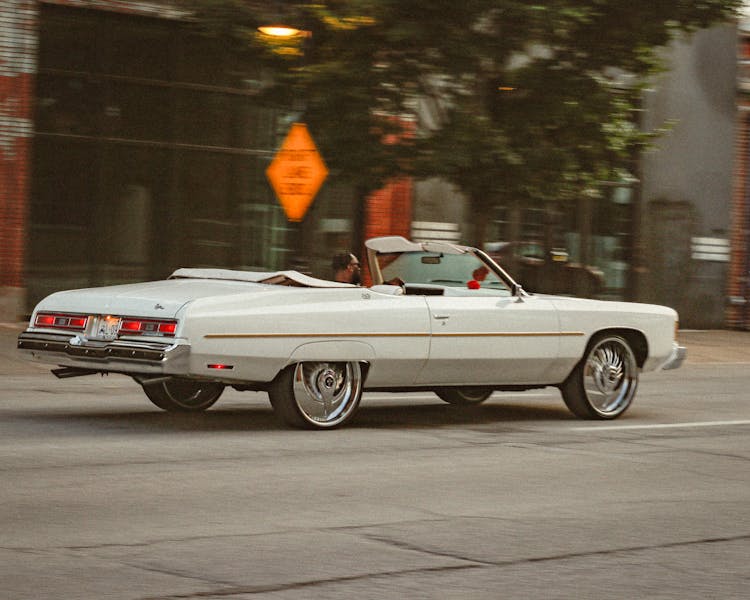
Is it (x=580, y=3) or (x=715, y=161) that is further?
(x=715, y=161)

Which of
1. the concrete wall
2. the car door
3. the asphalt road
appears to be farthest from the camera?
the concrete wall

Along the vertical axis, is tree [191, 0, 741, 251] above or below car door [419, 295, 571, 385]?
above

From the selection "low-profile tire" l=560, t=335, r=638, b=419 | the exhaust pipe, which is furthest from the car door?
the exhaust pipe

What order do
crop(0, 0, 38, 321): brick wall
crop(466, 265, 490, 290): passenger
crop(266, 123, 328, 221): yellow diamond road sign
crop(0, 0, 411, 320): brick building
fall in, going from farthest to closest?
crop(0, 0, 411, 320): brick building, crop(0, 0, 38, 321): brick wall, crop(266, 123, 328, 221): yellow diamond road sign, crop(466, 265, 490, 290): passenger

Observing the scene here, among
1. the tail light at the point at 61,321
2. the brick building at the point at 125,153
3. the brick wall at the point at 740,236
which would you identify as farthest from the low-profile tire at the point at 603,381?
the brick wall at the point at 740,236

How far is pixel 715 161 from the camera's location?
28.5 meters

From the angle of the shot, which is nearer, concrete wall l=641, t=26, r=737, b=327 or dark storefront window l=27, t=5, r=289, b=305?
dark storefront window l=27, t=5, r=289, b=305

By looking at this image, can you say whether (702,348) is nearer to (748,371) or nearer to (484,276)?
(748,371)

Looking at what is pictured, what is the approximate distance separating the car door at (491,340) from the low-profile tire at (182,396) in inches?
67.4

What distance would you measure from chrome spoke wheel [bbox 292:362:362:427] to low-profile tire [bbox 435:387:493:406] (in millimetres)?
2293

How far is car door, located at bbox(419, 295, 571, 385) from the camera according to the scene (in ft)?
36.9

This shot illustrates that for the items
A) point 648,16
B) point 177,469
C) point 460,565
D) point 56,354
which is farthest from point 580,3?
point 460,565

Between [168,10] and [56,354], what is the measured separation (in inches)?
467

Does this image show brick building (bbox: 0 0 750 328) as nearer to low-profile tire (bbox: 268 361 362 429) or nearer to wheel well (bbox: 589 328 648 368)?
wheel well (bbox: 589 328 648 368)
